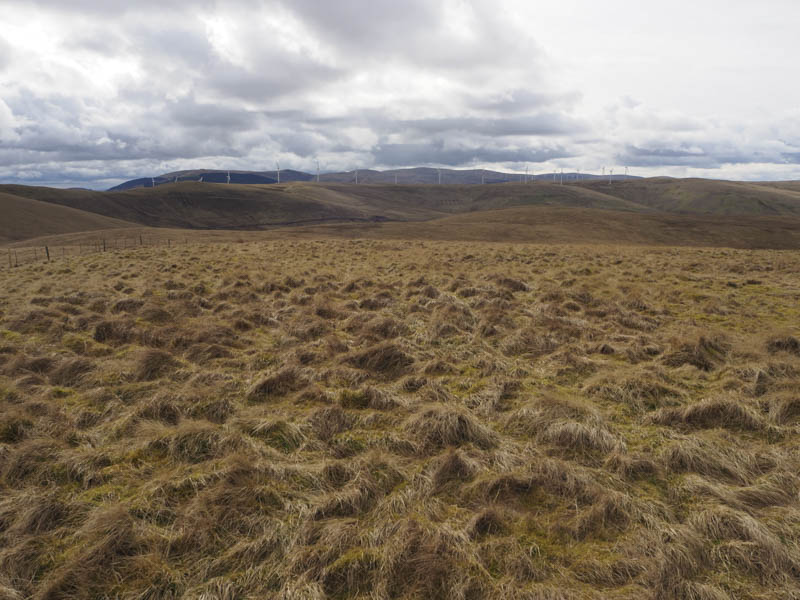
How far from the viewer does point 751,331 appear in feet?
43.5

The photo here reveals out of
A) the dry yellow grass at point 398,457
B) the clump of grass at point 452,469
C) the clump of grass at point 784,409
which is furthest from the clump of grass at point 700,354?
the clump of grass at point 452,469

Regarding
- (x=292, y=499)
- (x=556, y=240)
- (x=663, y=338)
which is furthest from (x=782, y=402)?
(x=556, y=240)

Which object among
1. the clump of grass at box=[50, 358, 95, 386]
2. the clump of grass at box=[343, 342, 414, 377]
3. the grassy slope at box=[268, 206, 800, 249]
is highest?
the clump of grass at box=[50, 358, 95, 386]

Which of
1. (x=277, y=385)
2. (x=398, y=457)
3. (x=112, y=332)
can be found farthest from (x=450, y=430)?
(x=112, y=332)

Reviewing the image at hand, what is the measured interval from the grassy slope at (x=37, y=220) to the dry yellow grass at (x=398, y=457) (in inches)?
4751

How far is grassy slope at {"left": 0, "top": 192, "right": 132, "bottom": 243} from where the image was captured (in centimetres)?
10319

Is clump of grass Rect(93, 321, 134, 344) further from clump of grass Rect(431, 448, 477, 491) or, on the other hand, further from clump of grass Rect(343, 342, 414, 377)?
clump of grass Rect(431, 448, 477, 491)

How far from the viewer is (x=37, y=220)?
371 ft

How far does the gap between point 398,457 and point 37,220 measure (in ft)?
479

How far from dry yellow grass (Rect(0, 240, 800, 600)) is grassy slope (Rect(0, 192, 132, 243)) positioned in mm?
120683

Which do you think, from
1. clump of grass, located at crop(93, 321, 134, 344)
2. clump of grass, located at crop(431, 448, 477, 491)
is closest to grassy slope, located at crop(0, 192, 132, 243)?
clump of grass, located at crop(93, 321, 134, 344)

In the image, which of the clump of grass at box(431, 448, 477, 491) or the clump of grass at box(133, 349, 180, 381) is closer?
the clump of grass at box(431, 448, 477, 491)

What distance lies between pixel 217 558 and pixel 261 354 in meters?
6.97

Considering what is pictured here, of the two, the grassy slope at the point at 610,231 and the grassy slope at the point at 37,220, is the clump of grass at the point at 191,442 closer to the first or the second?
the grassy slope at the point at 610,231
